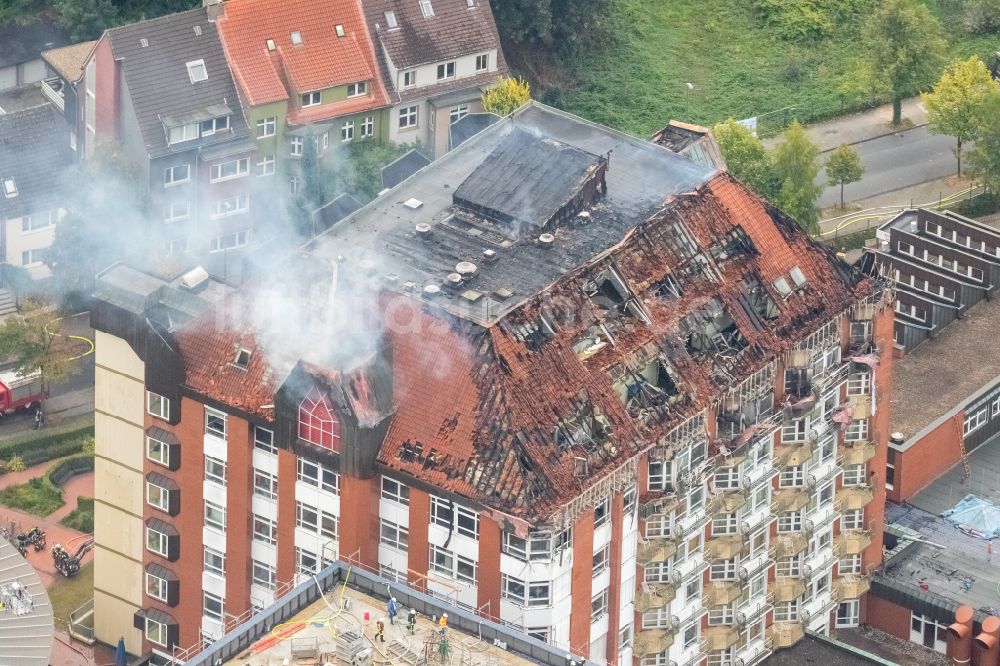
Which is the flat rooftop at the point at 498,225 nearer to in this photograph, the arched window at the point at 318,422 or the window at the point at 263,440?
the arched window at the point at 318,422

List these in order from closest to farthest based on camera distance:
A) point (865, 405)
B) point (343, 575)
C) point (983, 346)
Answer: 1. point (343, 575)
2. point (865, 405)
3. point (983, 346)

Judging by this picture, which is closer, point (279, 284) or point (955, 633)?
point (279, 284)

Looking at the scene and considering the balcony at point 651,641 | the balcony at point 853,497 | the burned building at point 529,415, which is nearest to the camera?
the burned building at point 529,415

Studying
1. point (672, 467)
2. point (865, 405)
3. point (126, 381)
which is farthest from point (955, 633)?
point (126, 381)

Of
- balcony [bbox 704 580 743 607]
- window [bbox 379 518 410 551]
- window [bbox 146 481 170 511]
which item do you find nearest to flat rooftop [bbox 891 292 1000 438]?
balcony [bbox 704 580 743 607]

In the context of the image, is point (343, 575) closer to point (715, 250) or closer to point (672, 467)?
point (672, 467)

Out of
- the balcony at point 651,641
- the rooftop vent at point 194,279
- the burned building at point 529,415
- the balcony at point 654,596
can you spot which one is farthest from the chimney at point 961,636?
the rooftop vent at point 194,279

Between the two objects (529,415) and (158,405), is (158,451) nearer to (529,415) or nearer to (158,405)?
(158,405)
